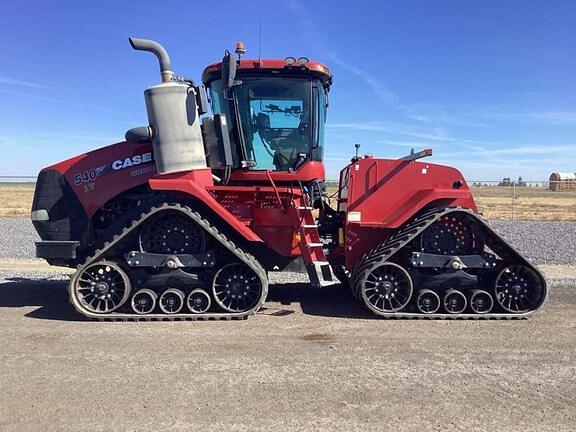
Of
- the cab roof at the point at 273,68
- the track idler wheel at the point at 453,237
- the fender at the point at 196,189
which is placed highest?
the cab roof at the point at 273,68

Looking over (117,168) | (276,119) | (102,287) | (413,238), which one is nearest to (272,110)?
(276,119)

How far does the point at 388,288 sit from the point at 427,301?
1.76ft

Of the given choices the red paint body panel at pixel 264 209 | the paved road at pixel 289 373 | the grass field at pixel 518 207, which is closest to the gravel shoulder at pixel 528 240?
the grass field at pixel 518 207

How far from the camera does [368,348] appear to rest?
15.9 feet

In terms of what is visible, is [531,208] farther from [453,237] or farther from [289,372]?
[289,372]

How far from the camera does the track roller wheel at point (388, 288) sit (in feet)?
19.5

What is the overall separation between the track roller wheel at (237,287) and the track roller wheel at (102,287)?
114 cm

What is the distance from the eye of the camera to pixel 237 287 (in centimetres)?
593

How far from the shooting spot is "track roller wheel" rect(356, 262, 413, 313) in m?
5.93

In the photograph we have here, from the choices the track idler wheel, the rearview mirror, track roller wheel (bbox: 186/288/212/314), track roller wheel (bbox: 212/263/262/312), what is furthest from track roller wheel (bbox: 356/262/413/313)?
the rearview mirror

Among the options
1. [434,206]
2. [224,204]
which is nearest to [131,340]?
[224,204]

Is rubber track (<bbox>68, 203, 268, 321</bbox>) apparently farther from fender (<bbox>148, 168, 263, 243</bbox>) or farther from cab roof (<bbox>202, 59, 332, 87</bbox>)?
cab roof (<bbox>202, 59, 332, 87</bbox>)

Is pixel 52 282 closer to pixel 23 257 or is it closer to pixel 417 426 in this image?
pixel 23 257

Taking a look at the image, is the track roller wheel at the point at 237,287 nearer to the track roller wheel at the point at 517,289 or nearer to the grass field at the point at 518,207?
the grass field at the point at 518,207
